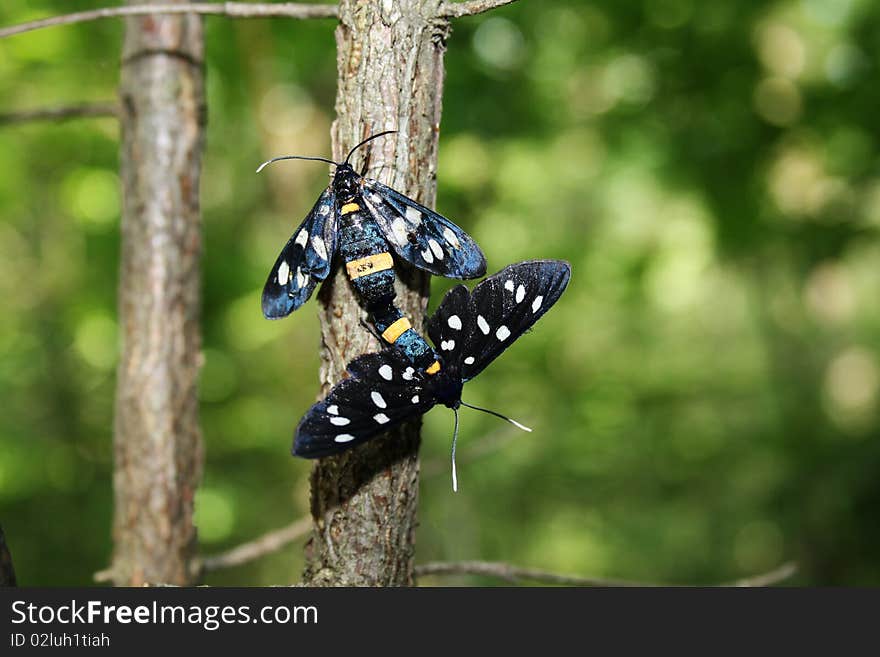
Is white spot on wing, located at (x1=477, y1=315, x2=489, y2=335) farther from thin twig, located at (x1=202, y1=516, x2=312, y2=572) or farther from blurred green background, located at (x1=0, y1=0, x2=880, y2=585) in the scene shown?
thin twig, located at (x1=202, y1=516, x2=312, y2=572)

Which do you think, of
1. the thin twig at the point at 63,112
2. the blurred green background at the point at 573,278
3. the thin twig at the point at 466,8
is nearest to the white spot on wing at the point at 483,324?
the thin twig at the point at 466,8

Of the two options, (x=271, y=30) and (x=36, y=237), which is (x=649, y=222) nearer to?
(x=271, y=30)

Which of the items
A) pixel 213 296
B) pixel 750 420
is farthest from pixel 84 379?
pixel 750 420

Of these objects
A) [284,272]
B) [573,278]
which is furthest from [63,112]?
[573,278]

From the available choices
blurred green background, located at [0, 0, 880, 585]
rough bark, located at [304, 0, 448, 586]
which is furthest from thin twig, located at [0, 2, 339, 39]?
blurred green background, located at [0, 0, 880, 585]

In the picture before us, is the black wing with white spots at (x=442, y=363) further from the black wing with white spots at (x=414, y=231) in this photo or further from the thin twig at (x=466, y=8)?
the thin twig at (x=466, y=8)

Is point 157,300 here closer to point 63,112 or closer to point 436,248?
point 63,112
